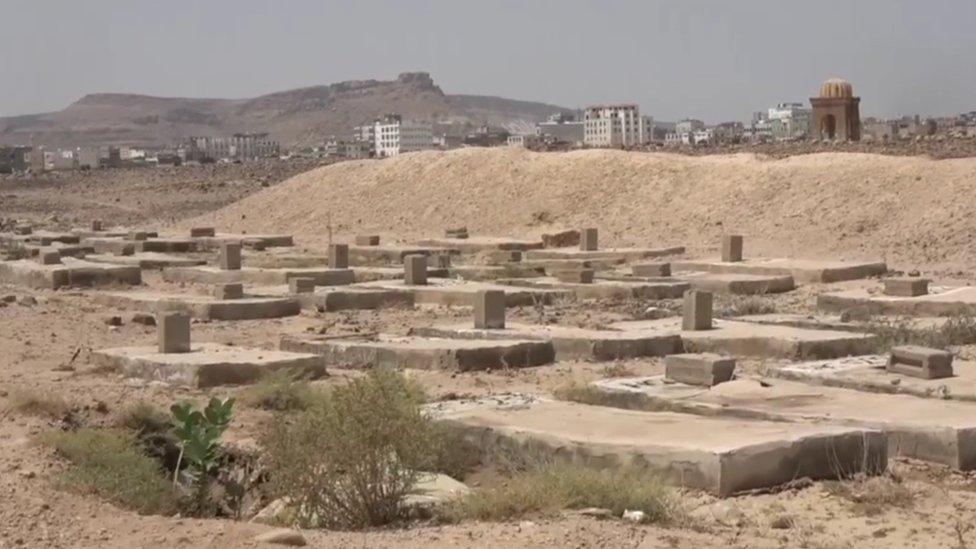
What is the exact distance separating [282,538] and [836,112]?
62118mm

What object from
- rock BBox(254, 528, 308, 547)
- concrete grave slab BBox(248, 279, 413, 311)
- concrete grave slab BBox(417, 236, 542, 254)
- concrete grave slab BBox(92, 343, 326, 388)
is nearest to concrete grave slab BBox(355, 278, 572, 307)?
concrete grave slab BBox(248, 279, 413, 311)

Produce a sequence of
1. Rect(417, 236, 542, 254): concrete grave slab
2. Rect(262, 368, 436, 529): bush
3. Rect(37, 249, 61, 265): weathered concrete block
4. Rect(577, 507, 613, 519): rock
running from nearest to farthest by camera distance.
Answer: Rect(577, 507, 613, 519): rock → Rect(262, 368, 436, 529): bush → Rect(37, 249, 61, 265): weathered concrete block → Rect(417, 236, 542, 254): concrete grave slab

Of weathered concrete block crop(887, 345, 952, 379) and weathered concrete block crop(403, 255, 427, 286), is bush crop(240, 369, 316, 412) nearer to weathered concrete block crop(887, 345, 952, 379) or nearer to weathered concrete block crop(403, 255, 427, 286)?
weathered concrete block crop(887, 345, 952, 379)

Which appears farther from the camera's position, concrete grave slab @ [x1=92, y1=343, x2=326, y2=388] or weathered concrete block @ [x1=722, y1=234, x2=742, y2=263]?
weathered concrete block @ [x1=722, y1=234, x2=742, y2=263]

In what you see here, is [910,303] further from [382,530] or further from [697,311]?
[382,530]

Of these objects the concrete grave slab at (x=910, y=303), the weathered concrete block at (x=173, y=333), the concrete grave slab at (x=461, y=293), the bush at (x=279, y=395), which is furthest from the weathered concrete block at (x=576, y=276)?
the bush at (x=279, y=395)

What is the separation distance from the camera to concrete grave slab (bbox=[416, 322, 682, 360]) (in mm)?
16391

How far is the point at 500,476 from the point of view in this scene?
35.6 feet

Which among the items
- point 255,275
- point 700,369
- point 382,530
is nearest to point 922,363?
point 700,369

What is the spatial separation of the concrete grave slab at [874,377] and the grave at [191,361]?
15.2 feet

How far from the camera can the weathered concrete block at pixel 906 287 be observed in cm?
2019

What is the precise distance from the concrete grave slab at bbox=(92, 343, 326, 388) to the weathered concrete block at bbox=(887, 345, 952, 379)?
5.52 meters

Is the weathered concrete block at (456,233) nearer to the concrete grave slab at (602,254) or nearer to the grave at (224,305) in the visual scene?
the concrete grave slab at (602,254)

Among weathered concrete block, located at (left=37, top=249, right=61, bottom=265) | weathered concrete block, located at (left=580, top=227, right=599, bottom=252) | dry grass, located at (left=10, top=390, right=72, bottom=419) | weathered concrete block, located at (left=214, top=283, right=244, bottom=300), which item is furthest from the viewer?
weathered concrete block, located at (left=580, top=227, right=599, bottom=252)
